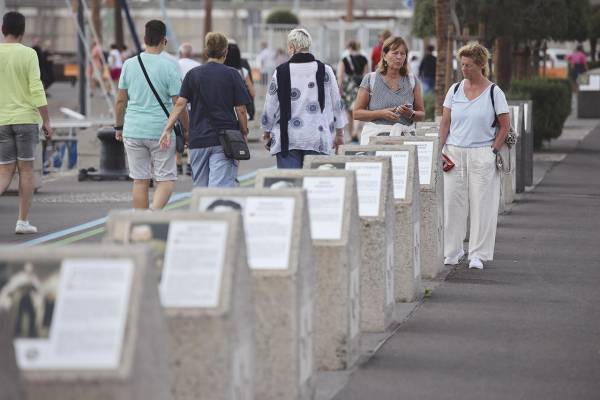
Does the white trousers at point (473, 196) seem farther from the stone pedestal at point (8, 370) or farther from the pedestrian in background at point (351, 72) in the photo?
the pedestrian in background at point (351, 72)

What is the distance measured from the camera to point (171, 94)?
A: 1287cm

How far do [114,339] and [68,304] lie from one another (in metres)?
0.22

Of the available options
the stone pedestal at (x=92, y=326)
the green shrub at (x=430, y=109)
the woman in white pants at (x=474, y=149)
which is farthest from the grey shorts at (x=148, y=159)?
the green shrub at (x=430, y=109)

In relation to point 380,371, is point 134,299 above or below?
above

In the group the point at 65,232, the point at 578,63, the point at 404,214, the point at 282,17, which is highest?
the point at 282,17

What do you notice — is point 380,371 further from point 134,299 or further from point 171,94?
point 171,94

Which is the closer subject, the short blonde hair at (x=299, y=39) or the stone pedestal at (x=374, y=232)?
the stone pedestal at (x=374, y=232)

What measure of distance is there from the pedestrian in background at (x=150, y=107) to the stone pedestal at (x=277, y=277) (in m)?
5.86

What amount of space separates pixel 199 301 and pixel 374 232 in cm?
334

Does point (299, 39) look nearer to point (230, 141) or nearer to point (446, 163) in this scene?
point (230, 141)

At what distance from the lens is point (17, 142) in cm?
1409

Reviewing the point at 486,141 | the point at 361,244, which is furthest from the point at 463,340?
the point at 486,141

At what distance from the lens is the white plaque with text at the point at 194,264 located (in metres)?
5.82

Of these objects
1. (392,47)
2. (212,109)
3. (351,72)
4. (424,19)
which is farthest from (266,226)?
(424,19)
